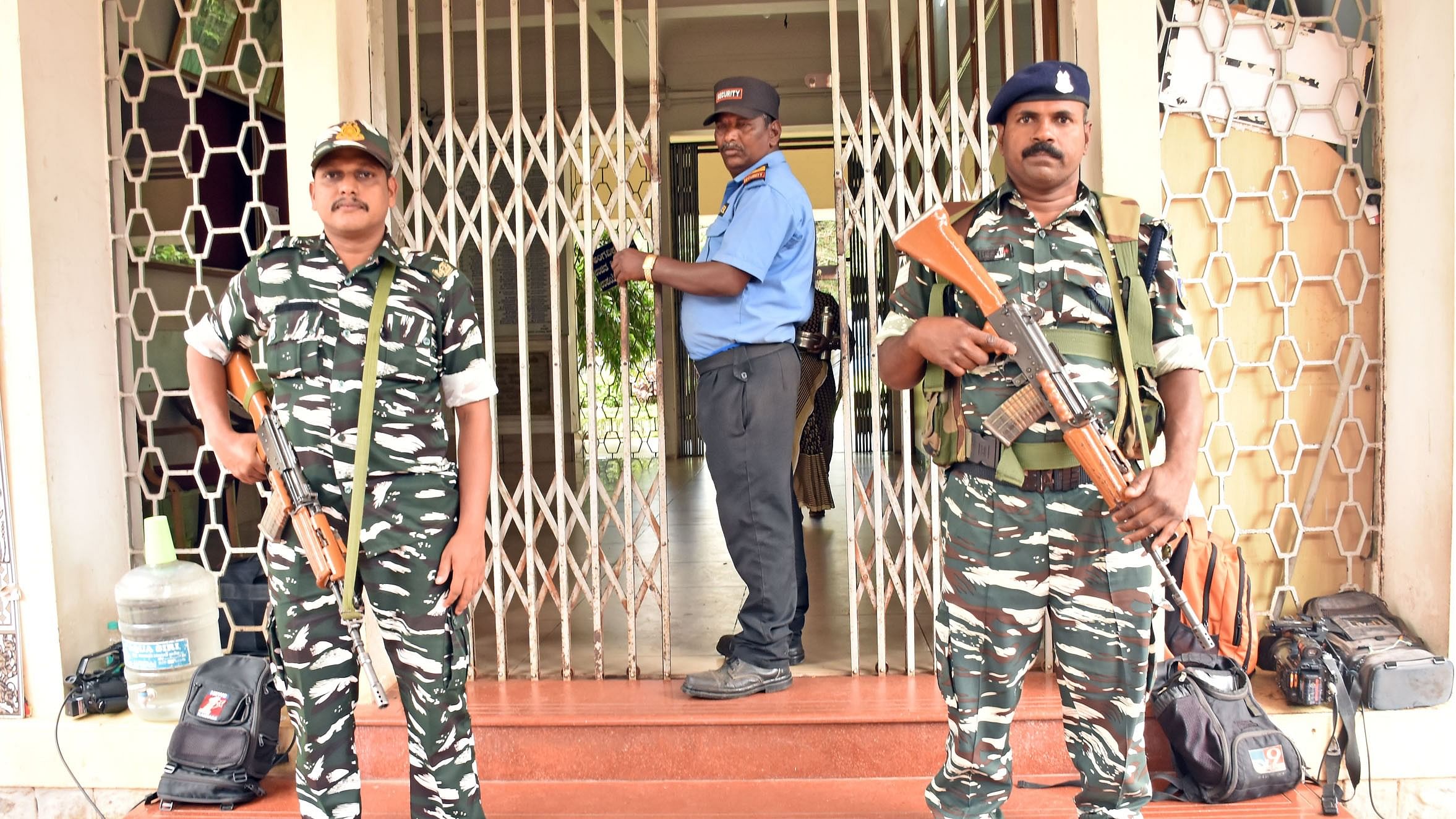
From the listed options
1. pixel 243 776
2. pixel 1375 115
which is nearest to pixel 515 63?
pixel 243 776

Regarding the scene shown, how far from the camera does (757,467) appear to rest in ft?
9.95

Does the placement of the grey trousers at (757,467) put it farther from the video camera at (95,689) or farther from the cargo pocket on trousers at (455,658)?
the video camera at (95,689)

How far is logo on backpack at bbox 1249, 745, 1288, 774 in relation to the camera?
2686mm

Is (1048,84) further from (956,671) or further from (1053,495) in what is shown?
(956,671)

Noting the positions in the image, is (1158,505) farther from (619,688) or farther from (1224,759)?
(619,688)

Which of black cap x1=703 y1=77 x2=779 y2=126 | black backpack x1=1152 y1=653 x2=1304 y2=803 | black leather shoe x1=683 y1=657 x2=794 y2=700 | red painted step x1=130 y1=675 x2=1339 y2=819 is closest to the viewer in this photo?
black backpack x1=1152 y1=653 x2=1304 y2=803

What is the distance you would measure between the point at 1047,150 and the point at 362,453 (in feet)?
4.75

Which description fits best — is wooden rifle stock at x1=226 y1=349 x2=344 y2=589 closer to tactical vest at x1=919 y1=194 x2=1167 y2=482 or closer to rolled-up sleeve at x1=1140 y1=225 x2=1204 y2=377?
tactical vest at x1=919 y1=194 x2=1167 y2=482

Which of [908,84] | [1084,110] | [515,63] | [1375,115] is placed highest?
[908,84]

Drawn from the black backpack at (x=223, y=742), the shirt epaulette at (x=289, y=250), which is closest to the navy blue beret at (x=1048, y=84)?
the shirt epaulette at (x=289, y=250)

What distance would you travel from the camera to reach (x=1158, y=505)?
1.94m

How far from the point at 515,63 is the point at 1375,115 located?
2.63 m

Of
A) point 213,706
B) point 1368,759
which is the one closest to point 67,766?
point 213,706

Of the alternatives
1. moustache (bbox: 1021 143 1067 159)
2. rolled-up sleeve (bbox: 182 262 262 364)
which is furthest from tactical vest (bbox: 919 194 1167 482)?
rolled-up sleeve (bbox: 182 262 262 364)
